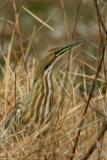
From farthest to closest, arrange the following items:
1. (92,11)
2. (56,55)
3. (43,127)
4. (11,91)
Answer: (92,11), (11,91), (56,55), (43,127)

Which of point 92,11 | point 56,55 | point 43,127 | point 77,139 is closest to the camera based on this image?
point 77,139

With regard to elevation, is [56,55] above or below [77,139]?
above

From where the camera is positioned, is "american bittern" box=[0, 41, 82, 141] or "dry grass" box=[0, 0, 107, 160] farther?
"american bittern" box=[0, 41, 82, 141]

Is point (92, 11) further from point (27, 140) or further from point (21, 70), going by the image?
point (27, 140)

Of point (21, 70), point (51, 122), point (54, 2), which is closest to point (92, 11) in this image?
point (54, 2)

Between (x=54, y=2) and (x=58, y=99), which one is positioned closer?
(x=58, y=99)

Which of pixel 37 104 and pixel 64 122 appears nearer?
pixel 64 122

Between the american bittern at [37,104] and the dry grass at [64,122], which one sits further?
the american bittern at [37,104]
